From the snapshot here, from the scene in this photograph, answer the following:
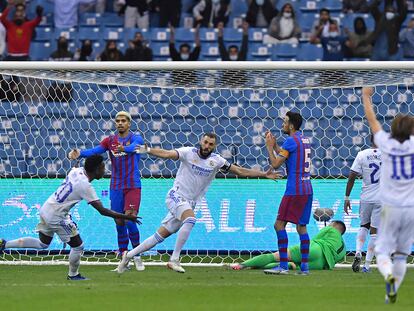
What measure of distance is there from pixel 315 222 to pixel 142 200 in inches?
102

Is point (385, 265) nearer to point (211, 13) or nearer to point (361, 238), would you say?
point (361, 238)

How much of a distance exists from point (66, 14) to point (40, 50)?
118cm

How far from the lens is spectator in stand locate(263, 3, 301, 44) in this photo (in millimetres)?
23172

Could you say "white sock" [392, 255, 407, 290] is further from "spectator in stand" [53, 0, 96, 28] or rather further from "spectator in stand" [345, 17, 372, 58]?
"spectator in stand" [53, 0, 96, 28]

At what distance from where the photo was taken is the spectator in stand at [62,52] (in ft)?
75.1

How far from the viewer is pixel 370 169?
14.8 m

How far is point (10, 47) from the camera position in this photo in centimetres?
2320

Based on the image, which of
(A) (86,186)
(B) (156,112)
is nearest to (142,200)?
(B) (156,112)

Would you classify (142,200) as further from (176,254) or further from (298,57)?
(298,57)

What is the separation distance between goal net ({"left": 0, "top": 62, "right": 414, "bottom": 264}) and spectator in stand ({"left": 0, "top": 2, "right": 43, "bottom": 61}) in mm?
4931

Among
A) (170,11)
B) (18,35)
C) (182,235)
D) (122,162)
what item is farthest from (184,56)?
(182,235)

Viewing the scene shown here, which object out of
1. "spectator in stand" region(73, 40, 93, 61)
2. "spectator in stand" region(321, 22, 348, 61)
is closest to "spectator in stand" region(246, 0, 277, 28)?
"spectator in stand" region(321, 22, 348, 61)

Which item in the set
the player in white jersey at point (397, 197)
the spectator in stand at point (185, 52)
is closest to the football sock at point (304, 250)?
the player in white jersey at point (397, 197)

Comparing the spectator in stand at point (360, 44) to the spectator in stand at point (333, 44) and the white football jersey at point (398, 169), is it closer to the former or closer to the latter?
the spectator in stand at point (333, 44)
